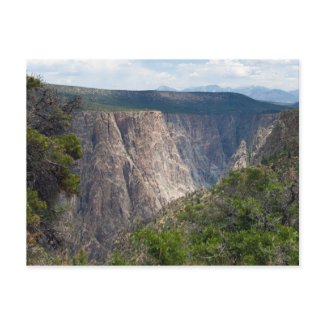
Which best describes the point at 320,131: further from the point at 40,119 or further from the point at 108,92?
the point at 40,119

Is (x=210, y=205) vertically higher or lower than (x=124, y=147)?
lower

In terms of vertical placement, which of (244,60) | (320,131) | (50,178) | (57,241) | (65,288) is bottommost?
(65,288)

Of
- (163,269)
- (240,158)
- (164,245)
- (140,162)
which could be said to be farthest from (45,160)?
(240,158)

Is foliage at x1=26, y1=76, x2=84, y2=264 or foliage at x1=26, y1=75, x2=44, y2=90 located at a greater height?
foliage at x1=26, y1=75, x2=44, y2=90

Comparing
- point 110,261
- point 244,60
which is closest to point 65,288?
point 110,261

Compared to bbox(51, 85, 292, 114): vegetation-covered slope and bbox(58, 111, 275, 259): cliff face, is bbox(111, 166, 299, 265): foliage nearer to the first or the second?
bbox(58, 111, 275, 259): cliff face

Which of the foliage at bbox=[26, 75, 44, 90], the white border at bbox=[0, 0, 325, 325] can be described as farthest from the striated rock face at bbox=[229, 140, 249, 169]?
the foliage at bbox=[26, 75, 44, 90]

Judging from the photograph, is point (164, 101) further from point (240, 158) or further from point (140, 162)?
point (240, 158)
